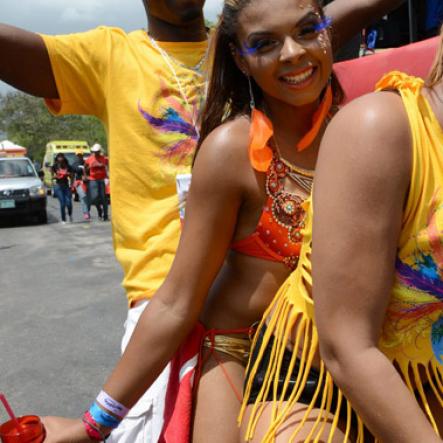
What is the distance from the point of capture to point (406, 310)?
1.03 metres

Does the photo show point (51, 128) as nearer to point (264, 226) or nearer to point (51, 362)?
point (51, 362)

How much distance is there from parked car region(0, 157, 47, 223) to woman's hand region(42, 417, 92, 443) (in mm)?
12228

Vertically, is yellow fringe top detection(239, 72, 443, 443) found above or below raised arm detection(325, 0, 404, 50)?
below

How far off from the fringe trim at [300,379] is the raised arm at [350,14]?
926 millimetres

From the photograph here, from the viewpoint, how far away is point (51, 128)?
48.1m

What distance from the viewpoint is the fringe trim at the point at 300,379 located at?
1.08 m

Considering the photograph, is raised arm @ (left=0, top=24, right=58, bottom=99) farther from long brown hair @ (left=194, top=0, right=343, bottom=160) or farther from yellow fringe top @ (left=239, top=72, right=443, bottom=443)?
yellow fringe top @ (left=239, top=72, right=443, bottom=443)

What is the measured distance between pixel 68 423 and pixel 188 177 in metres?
0.68

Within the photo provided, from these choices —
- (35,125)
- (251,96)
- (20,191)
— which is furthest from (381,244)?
(35,125)

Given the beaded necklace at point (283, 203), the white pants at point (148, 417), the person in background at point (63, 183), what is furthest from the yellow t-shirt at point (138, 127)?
the person in background at point (63, 183)

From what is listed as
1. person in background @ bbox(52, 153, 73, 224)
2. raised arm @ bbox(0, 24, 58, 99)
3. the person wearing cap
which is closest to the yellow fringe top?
raised arm @ bbox(0, 24, 58, 99)

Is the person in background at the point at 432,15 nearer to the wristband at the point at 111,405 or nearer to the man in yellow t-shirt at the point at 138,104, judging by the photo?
the man in yellow t-shirt at the point at 138,104

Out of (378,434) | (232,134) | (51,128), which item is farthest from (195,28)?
(51,128)

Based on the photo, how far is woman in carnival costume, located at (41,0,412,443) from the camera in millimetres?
1285
